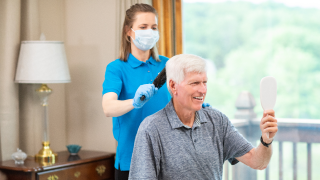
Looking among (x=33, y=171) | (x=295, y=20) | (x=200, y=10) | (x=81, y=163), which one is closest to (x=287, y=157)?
(x=295, y=20)

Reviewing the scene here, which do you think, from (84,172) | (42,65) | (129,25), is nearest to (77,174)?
(84,172)

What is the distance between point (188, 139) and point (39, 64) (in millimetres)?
1415

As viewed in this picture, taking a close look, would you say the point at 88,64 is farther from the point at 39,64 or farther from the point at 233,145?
the point at 233,145

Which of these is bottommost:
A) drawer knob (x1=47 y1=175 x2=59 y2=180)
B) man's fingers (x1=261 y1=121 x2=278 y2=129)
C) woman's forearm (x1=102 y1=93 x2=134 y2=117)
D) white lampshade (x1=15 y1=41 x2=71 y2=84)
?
drawer knob (x1=47 y1=175 x2=59 y2=180)

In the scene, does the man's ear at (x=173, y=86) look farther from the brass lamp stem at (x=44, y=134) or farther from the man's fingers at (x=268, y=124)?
the brass lamp stem at (x=44, y=134)

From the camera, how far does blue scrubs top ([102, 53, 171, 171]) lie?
5.83 feet

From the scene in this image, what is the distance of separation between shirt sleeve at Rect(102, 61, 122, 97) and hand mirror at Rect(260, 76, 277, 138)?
704 millimetres

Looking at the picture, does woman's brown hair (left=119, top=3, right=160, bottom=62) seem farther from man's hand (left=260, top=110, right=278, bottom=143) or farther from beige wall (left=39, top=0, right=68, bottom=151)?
beige wall (left=39, top=0, right=68, bottom=151)

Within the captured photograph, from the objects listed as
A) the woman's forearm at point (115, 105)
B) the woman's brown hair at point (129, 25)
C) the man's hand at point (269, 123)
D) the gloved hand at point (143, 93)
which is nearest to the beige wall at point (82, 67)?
the woman's brown hair at point (129, 25)

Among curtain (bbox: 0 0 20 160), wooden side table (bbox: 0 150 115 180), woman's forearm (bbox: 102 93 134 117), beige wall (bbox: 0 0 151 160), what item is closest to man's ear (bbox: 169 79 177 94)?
woman's forearm (bbox: 102 93 134 117)

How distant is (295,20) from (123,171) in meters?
1.68

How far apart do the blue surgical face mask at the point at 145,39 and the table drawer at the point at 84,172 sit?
3.60ft

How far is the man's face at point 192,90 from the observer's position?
4.85 feet

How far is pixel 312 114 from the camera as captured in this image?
2549 mm
